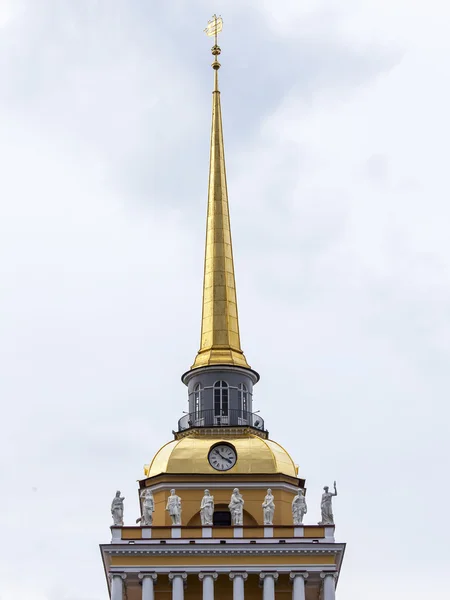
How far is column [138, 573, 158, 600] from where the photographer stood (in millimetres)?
54406

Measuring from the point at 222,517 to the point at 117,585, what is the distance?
15.6 feet

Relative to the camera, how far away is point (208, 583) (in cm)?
5456

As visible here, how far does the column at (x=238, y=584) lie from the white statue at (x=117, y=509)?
4.18 metres

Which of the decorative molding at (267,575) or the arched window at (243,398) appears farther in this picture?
the arched window at (243,398)

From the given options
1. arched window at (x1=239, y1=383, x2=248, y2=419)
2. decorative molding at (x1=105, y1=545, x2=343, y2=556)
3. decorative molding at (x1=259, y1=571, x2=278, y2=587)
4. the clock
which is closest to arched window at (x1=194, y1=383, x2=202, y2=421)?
arched window at (x1=239, y1=383, x2=248, y2=419)

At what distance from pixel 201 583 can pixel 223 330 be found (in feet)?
36.2

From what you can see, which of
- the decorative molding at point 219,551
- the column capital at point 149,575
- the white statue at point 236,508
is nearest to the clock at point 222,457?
the white statue at point 236,508

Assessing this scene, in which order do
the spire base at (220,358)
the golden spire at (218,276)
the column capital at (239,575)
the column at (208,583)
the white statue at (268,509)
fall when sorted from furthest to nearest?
the golden spire at (218,276)
the spire base at (220,358)
the white statue at (268,509)
the column capital at (239,575)
the column at (208,583)

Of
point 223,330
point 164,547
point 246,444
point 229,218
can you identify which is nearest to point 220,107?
point 229,218

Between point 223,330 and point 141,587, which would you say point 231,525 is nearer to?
point 141,587

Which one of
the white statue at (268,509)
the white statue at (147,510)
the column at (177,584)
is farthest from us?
the white statue at (147,510)

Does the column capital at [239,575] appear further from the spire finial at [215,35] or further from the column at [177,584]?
the spire finial at [215,35]

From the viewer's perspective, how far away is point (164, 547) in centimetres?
5500

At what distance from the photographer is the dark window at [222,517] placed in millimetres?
57500
